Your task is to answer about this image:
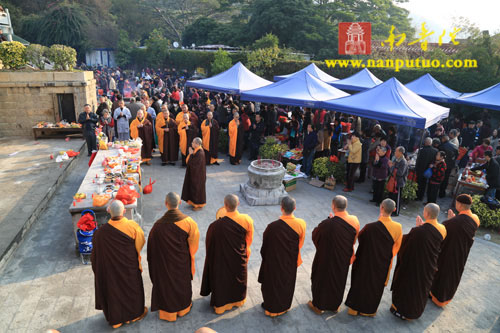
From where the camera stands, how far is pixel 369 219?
305 inches

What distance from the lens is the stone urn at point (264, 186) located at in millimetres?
8109

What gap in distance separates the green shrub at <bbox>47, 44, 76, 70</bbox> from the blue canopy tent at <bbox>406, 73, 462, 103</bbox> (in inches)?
534

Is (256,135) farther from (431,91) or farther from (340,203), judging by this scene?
(431,91)

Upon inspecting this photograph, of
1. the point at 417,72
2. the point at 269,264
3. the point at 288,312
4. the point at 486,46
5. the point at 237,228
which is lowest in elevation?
the point at 288,312

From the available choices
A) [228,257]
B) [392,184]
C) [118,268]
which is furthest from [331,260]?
[392,184]

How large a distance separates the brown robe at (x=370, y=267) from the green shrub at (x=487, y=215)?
4.27m

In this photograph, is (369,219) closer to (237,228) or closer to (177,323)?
(237,228)

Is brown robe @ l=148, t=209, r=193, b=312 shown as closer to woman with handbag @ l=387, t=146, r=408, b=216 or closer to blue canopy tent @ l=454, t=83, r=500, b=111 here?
woman with handbag @ l=387, t=146, r=408, b=216

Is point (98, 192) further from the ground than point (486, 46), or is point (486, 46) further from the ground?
point (486, 46)

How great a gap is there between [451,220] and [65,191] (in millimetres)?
8165

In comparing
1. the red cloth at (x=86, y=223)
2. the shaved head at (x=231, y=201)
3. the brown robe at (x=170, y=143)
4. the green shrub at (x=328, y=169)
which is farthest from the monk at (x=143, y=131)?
the shaved head at (x=231, y=201)

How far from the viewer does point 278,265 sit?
4410 millimetres

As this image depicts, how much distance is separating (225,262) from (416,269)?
7.98 ft

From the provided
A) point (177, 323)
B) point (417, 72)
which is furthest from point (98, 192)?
point (417, 72)
